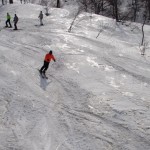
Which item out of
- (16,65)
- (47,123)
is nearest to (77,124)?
(47,123)

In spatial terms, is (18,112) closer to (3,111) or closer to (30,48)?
(3,111)

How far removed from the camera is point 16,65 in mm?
16672


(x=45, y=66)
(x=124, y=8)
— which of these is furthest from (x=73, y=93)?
(x=124, y=8)

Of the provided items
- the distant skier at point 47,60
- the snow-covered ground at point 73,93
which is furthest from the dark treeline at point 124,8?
the distant skier at point 47,60

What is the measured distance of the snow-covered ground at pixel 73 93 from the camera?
10398 millimetres

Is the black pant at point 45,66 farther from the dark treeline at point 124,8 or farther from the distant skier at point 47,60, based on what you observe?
the dark treeline at point 124,8

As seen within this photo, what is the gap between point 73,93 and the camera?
13.9 metres

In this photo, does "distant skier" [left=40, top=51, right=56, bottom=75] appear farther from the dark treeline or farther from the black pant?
the dark treeline

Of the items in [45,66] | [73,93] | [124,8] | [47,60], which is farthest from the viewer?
[124,8]

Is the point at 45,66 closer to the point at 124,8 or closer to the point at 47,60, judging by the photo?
the point at 47,60

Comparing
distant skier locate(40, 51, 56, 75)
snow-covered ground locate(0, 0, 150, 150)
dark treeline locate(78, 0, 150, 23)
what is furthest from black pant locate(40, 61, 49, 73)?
dark treeline locate(78, 0, 150, 23)

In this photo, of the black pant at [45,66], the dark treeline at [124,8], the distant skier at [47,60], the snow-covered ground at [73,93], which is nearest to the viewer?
the snow-covered ground at [73,93]

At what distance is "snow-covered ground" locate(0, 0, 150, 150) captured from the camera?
1040 centimetres

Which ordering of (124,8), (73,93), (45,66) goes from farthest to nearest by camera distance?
(124,8) → (45,66) → (73,93)
